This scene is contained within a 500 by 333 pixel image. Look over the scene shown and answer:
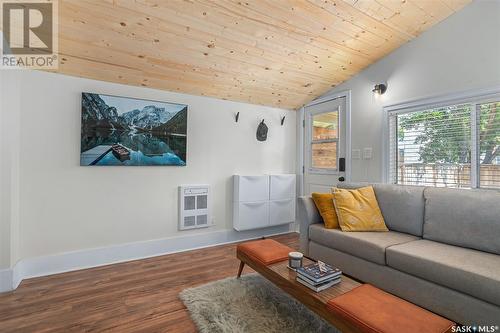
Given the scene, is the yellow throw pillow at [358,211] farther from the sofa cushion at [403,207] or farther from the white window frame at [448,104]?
the white window frame at [448,104]

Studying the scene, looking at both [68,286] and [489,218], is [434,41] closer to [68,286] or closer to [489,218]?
→ [489,218]

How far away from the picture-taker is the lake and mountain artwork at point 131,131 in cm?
274

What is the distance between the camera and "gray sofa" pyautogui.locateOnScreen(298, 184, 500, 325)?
1559mm

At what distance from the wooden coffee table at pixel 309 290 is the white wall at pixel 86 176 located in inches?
68.6

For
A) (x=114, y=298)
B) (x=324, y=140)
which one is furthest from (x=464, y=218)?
(x=114, y=298)

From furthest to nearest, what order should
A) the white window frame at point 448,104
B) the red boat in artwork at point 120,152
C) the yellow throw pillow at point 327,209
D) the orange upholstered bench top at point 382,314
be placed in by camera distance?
the red boat in artwork at point 120,152 < the yellow throw pillow at point 327,209 < the white window frame at point 448,104 < the orange upholstered bench top at point 382,314

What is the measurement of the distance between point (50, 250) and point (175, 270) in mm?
1295

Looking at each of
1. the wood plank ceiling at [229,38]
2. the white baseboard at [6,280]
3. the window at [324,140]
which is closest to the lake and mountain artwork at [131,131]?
the wood plank ceiling at [229,38]

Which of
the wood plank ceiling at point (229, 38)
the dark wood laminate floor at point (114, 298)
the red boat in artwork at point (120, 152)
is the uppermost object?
the wood plank ceiling at point (229, 38)

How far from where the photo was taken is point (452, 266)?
1642mm

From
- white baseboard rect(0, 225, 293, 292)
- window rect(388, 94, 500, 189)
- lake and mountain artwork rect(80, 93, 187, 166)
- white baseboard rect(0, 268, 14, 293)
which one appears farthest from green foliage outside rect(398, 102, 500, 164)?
white baseboard rect(0, 268, 14, 293)

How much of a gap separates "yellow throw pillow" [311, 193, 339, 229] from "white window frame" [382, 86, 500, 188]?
0.91 m

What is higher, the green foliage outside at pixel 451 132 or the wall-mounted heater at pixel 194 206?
the green foliage outside at pixel 451 132

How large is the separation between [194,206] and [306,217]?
1.50 metres
